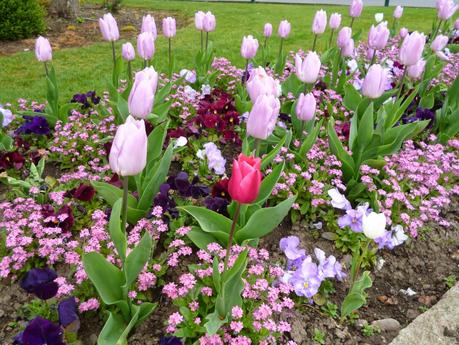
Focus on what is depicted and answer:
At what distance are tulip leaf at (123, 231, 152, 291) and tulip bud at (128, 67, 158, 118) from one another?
0.68 meters

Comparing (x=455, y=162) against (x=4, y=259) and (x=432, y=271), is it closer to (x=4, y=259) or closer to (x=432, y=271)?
(x=432, y=271)

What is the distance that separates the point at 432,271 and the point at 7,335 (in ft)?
7.24

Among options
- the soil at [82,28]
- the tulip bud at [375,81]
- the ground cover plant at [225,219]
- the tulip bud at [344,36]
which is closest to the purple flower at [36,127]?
the ground cover plant at [225,219]

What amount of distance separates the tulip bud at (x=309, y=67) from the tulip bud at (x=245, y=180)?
144cm

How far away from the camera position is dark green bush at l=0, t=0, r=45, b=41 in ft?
21.6

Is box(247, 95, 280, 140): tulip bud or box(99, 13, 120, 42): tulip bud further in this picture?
box(99, 13, 120, 42): tulip bud

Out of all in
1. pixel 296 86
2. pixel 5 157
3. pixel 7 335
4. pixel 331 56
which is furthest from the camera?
pixel 331 56

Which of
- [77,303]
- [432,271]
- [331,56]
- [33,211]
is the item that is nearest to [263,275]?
[77,303]

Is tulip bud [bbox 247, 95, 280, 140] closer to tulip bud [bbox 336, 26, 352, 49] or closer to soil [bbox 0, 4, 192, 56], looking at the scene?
tulip bud [bbox 336, 26, 352, 49]

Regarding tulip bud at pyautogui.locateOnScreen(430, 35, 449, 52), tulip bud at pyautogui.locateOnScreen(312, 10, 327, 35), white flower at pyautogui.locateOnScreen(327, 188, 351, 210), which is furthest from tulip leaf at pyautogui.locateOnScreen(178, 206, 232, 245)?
tulip bud at pyautogui.locateOnScreen(430, 35, 449, 52)

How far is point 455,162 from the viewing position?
333cm

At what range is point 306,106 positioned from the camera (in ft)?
8.67

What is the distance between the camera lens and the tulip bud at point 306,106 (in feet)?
8.60

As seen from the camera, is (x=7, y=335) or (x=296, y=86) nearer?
(x=7, y=335)
